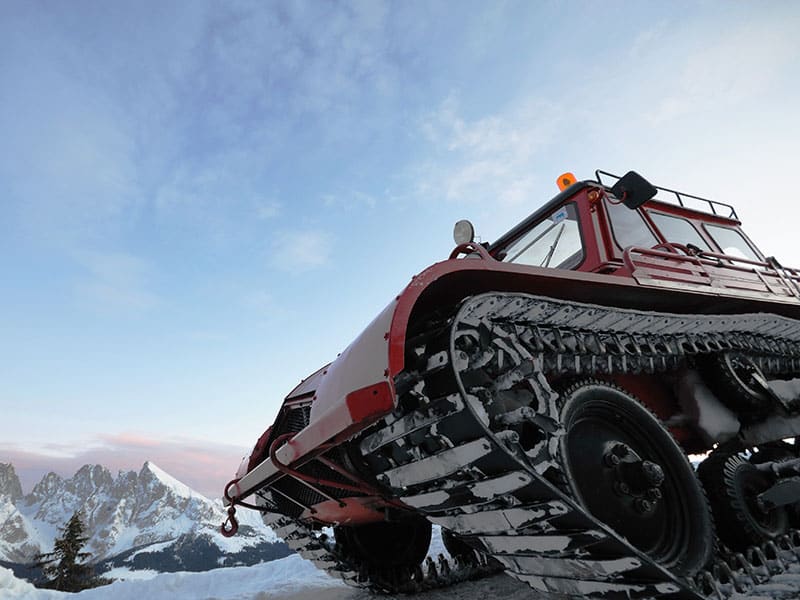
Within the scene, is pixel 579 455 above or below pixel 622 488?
above

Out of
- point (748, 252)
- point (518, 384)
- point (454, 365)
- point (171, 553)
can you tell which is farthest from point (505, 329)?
point (171, 553)

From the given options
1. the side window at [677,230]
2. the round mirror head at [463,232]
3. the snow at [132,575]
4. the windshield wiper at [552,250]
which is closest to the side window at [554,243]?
the windshield wiper at [552,250]

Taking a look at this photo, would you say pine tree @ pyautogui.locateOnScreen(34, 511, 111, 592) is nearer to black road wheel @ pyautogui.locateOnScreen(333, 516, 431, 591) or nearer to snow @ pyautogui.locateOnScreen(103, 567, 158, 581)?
snow @ pyautogui.locateOnScreen(103, 567, 158, 581)

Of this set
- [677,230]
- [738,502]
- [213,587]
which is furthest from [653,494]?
[213,587]

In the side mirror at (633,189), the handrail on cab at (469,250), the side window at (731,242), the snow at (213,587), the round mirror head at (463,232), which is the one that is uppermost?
the side window at (731,242)

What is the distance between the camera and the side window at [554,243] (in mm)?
4293

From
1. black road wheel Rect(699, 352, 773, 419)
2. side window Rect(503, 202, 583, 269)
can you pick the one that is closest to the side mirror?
side window Rect(503, 202, 583, 269)

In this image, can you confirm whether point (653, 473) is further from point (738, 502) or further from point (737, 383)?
point (737, 383)

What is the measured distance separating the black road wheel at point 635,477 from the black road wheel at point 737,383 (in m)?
1.32

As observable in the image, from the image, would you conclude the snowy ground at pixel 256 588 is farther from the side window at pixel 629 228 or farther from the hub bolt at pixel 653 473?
the side window at pixel 629 228

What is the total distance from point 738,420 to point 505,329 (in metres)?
2.99

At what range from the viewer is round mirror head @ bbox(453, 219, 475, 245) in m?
3.96

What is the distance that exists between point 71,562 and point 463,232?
41.3m

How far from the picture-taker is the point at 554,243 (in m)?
4.57
